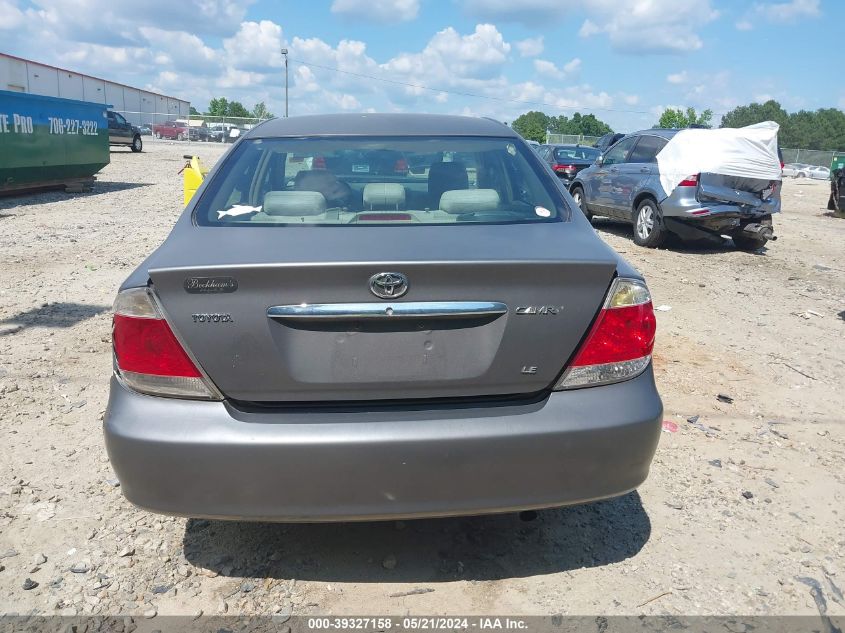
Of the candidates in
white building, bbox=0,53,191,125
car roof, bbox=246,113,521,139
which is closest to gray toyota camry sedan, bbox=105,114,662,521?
car roof, bbox=246,113,521,139

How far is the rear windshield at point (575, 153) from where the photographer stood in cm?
1958

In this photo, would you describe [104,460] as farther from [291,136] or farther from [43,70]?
[43,70]

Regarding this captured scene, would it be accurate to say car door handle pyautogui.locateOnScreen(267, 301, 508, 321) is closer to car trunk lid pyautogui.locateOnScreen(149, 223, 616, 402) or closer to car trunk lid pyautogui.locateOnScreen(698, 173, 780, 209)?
car trunk lid pyautogui.locateOnScreen(149, 223, 616, 402)

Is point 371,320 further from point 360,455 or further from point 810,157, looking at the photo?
point 810,157

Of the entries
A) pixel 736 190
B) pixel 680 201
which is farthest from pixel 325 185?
pixel 736 190

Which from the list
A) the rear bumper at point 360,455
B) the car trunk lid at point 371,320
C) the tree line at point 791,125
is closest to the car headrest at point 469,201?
the car trunk lid at point 371,320

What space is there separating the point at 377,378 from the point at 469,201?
1072 millimetres

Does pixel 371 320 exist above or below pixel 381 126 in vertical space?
below

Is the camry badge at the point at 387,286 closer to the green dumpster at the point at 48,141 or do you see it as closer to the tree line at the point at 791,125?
the green dumpster at the point at 48,141

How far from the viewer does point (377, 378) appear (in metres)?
2.30

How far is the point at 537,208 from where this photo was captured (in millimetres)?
3035

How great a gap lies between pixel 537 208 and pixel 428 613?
1.67 meters

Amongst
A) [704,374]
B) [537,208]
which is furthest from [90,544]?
[704,374]

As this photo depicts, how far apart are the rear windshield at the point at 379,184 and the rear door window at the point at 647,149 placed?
8313 mm
